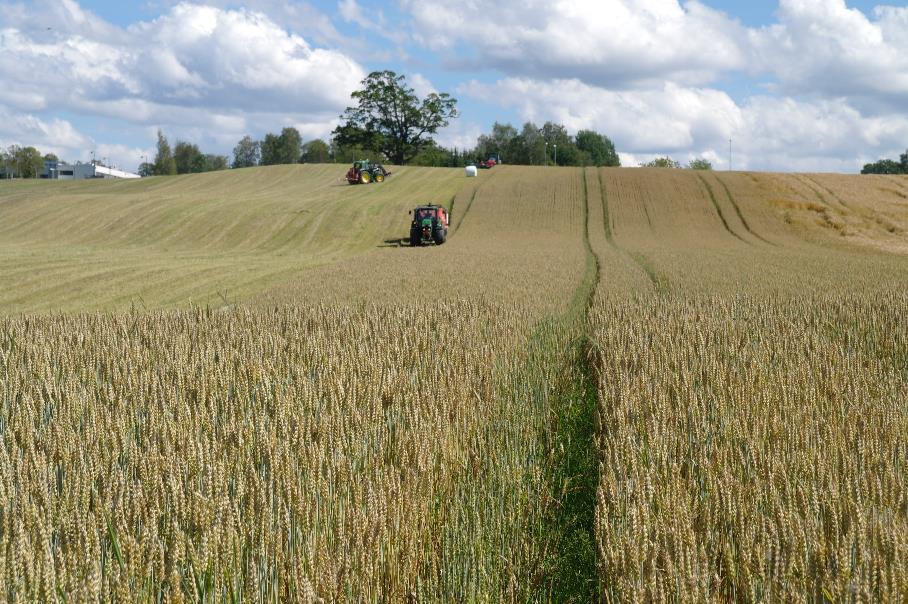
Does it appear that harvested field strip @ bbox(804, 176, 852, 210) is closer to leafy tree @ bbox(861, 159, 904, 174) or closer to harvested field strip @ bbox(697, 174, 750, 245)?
harvested field strip @ bbox(697, 174, 750, 245)

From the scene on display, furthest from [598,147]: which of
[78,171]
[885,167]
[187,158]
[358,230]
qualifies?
[358,230]

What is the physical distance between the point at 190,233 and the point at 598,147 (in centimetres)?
14319

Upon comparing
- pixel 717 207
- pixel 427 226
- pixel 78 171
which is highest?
pixel 78 171

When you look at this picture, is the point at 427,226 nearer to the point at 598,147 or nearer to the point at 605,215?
the point at 605,215

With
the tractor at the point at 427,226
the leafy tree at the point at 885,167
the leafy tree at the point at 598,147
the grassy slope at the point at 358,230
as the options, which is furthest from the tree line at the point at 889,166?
the tractor at the point at 427,226

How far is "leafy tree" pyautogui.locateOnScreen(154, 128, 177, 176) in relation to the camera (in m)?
131

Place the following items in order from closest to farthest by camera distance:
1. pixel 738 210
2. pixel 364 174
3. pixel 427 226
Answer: pixel 427 226, pixel 738 210, pixel 364 174

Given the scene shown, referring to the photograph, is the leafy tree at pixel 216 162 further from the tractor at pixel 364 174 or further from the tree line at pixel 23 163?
the tractor at pixel 364 174

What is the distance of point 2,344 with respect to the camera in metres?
7.94

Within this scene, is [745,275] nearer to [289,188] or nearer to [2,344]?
[2,344]

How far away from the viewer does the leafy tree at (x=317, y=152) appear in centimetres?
Result: 14350

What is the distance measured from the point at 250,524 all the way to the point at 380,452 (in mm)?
1306

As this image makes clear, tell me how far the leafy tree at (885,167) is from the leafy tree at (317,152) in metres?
98.5

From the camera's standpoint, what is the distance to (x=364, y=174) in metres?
57.1
